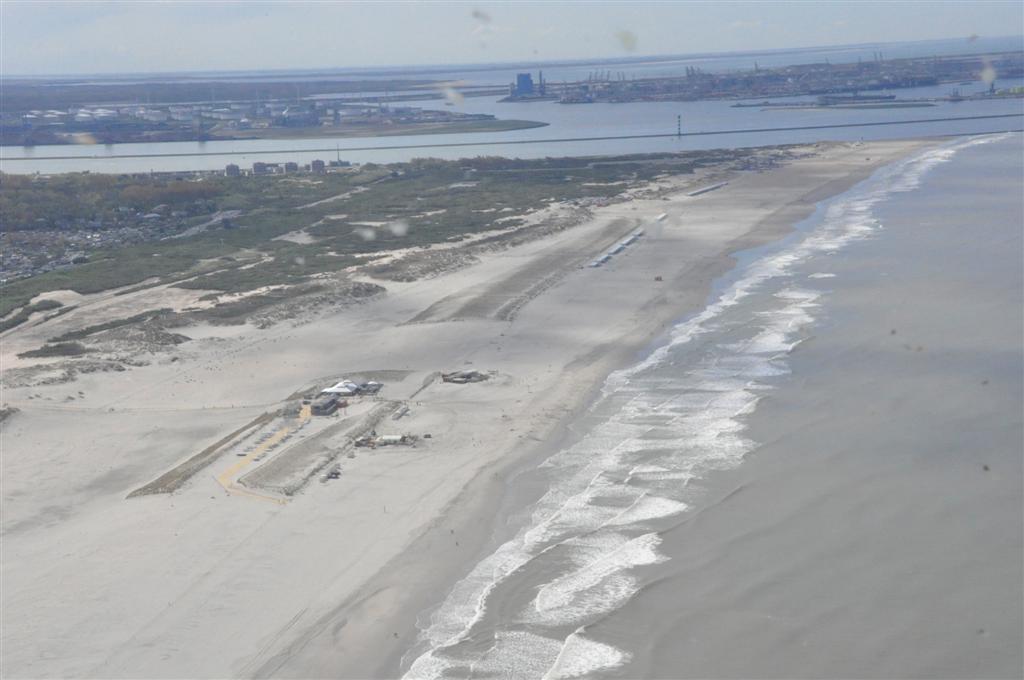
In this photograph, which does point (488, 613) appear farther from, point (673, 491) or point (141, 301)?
point (141, 301)

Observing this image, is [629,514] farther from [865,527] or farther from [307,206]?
[307,206]


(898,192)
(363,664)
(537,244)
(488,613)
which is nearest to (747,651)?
(488,613)

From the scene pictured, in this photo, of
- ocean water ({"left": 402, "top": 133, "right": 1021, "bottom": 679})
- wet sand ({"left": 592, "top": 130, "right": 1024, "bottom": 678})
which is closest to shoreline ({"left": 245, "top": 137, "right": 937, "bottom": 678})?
ocean water ({"left": 402, "top": 133, "right": 1021, "bottom": 679})

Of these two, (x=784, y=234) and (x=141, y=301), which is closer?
(x=141, y=301)

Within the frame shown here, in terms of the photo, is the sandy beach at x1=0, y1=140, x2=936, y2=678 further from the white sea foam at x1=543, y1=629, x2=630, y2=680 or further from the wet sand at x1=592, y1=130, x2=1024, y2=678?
the wet sand at x1=592, y1=130, x2=1024, y2=678

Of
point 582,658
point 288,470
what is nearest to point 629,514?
point 582,658
